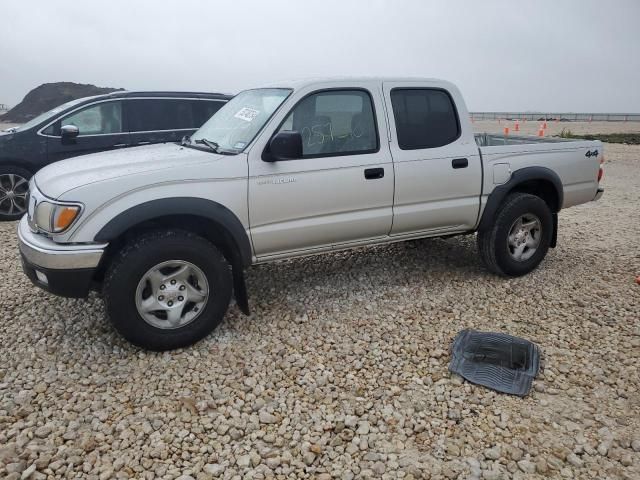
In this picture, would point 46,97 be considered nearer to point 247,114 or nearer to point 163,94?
point 163,94

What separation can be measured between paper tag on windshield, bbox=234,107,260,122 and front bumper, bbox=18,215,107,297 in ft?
5.00

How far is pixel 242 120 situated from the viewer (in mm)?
4156

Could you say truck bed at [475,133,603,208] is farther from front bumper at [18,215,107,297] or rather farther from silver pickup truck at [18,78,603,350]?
front bumper at [18,215,107,297]

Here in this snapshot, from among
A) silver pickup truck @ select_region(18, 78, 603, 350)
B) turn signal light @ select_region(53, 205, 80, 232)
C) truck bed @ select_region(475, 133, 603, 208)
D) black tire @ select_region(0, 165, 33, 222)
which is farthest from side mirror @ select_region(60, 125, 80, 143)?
truck bed @ select_region(475, 133, 603, 208)

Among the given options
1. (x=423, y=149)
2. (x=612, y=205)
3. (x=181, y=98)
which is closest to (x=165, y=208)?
(x=423, y=149)

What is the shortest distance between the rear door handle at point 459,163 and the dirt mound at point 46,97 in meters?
39.2

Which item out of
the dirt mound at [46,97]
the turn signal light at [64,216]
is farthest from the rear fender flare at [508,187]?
the dirt mound at [46,97]

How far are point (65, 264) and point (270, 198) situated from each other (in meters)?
1.45

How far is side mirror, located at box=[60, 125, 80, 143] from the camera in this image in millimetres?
6863

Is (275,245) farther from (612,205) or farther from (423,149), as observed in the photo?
(612,205)

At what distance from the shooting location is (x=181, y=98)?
7.85 meters

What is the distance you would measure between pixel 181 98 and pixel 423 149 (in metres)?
4.78

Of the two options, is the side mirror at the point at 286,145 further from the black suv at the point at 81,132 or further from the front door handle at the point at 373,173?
the black suv at the point at 81,132

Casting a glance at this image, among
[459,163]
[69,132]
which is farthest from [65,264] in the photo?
[69,132]
